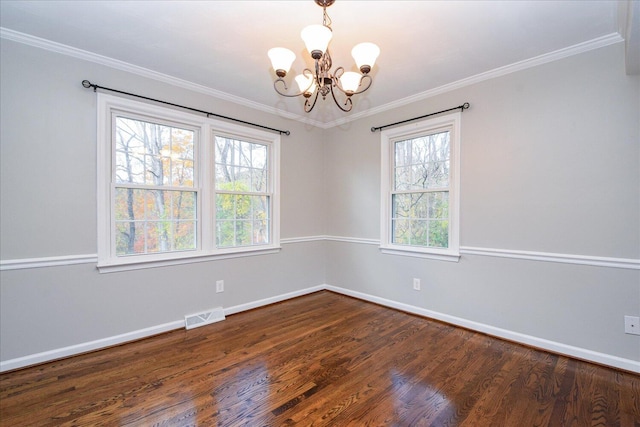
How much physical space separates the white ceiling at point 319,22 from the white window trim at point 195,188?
364mm

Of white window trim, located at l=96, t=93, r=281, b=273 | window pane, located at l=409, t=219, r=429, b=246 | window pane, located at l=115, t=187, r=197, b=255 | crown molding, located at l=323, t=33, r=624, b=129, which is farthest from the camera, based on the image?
window pane, located at l=409, t=219, r=429, b=246

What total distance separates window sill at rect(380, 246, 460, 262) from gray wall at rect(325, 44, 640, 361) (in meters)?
0.07

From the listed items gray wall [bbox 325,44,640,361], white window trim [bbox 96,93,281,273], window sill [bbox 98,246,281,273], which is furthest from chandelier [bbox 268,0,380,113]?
window sill [bbox 98,246,281,273]

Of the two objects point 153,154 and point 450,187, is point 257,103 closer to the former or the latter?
point 153,154

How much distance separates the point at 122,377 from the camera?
2164 millimetres

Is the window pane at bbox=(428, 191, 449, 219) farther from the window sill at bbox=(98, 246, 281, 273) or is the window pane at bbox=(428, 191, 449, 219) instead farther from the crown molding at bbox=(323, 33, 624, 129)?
the window sill at bbox=(98, 246, 281, 273)

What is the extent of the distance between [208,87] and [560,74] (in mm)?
3373

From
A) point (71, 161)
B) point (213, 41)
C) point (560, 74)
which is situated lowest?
point (71, 161)

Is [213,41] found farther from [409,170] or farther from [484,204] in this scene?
[484,204]

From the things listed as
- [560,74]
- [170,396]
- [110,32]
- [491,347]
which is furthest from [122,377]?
[560,74]

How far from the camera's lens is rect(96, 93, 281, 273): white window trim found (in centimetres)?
259

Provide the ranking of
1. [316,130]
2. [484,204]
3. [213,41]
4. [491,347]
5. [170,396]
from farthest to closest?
[316,130] → [484,204] → [491,347] → [213,41] → [170,396]

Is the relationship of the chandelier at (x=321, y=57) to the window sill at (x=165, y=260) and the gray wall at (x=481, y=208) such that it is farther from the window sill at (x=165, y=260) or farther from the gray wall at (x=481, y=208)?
the window sill at (x=165, y=260)

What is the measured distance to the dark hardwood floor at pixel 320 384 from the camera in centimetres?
175
